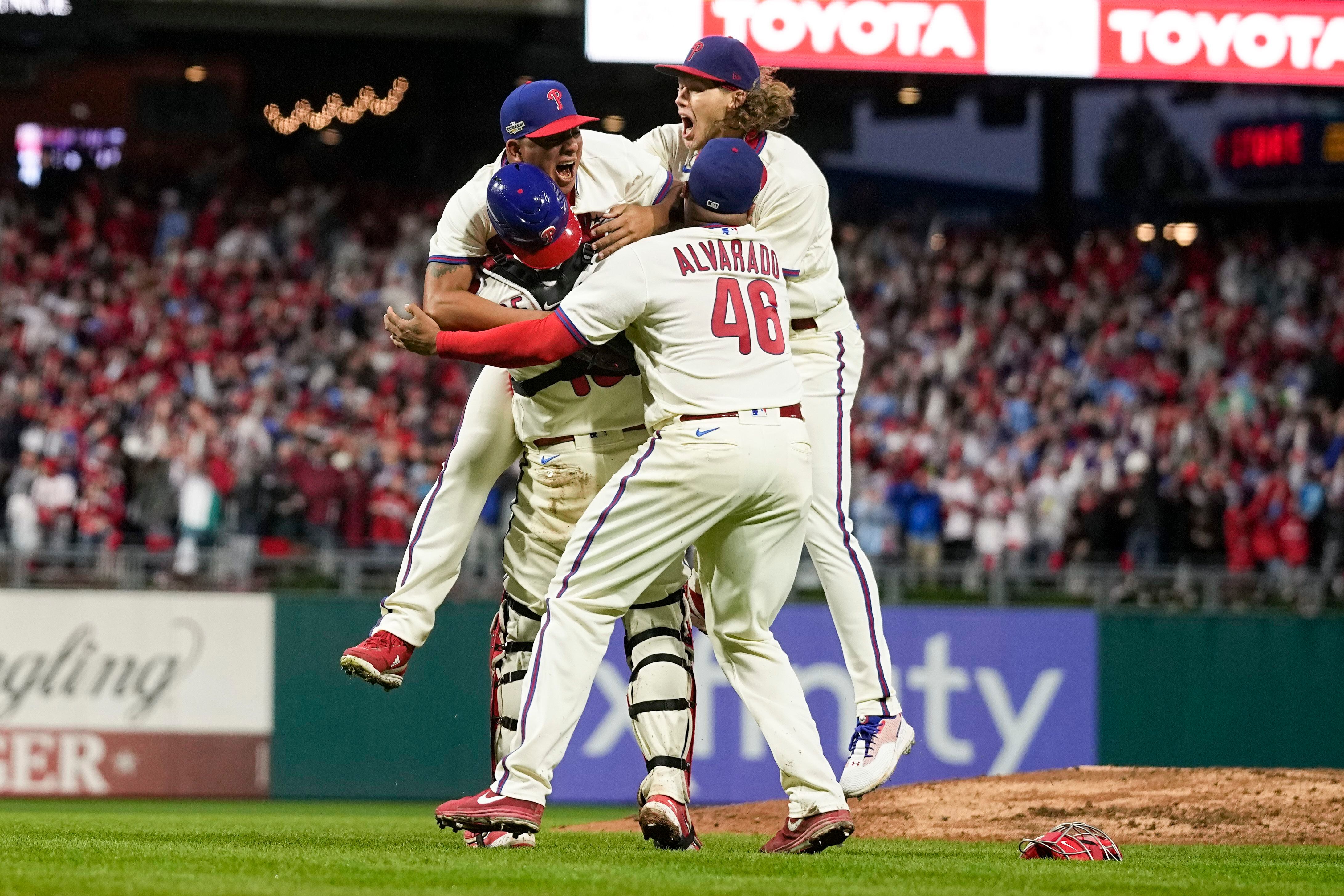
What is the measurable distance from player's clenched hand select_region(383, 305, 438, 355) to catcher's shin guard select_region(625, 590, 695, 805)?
1109 mm

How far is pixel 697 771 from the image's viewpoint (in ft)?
41.7

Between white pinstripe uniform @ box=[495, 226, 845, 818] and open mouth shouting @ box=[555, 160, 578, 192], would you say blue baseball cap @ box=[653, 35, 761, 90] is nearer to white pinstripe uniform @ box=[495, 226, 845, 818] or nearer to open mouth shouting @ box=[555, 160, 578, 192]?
open mouth shouting @ box=[555, 160, 578, 192]

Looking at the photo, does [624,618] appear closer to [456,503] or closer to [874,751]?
[456,503]

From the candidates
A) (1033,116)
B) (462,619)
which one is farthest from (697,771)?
(1033,116)

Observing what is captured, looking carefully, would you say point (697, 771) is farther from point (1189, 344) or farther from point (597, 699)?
point (1189, 344)

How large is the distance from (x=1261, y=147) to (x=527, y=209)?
61.0 ft

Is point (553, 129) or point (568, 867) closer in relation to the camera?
point (568, 867)

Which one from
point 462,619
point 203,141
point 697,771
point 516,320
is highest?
point 203,141

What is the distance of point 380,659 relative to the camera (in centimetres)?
562

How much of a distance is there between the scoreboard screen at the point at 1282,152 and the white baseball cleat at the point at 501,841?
58.2 feet

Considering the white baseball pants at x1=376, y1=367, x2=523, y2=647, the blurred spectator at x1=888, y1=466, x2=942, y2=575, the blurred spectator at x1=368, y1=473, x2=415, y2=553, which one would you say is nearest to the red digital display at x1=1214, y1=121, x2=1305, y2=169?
the blurred spectator at x1=888, y1=466, x2=942, y2=575

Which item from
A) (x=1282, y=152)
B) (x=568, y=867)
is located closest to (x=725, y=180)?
(x=568, y=867)

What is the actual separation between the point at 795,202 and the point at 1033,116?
58.3ft

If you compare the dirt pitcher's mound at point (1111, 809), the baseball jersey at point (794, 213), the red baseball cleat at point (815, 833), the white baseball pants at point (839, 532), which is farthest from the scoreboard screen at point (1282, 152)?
the red baseball cleat at point (815, 833)
